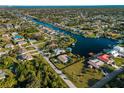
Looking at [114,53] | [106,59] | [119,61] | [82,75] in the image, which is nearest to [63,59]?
[82,75]

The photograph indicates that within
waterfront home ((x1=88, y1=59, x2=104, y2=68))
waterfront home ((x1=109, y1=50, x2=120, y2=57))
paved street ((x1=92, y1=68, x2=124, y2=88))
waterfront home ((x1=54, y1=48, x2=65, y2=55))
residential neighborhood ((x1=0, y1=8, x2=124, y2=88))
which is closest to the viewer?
paved street ((x1=92, y1=68, x2=124, y2=88))

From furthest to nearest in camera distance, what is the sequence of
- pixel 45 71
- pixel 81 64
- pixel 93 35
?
pixel 93 35, pixel 81 64, pixel 45 71

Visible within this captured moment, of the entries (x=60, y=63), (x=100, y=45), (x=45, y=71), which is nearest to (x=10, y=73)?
(x=45, y=71)

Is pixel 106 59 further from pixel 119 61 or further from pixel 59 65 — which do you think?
pixel 59 65

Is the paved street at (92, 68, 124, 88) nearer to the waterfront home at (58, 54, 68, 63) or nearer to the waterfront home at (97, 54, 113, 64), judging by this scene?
the waterfront home at (97, 54, 113, 64)

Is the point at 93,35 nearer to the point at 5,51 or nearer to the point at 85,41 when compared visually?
the point at 85,41

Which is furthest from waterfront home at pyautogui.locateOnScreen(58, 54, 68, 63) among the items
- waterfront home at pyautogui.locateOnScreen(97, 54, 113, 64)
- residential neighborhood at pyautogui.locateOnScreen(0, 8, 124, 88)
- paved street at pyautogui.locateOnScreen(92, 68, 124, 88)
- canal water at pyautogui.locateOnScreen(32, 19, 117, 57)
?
paved street at pyautogui.locateOnScreen(92, 68, 124, 88)

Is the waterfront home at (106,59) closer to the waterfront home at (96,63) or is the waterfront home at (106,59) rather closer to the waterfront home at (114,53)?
the waterfront home at (96,63)

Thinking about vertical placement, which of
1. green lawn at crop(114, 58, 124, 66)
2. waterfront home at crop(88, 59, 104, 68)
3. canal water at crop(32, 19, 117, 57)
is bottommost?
canal water at crop(32, 19, 117, 57)

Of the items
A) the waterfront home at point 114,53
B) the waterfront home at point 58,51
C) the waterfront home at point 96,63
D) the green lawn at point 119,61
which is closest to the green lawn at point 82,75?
the waterfront home at point 96,63
